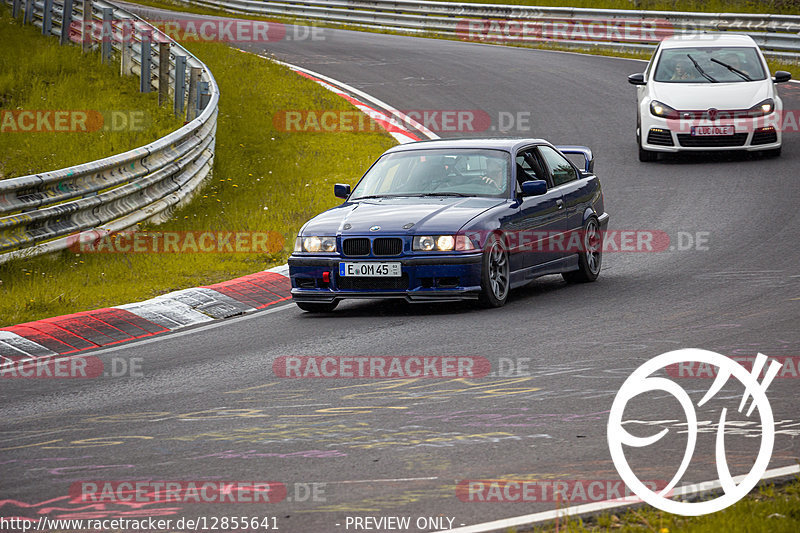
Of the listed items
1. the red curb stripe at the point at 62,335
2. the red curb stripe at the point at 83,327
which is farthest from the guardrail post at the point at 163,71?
the red curb stripe at the point at 62,335

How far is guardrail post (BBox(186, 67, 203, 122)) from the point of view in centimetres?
1759

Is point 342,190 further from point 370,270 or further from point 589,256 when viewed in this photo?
point 589,256

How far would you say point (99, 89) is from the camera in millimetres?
19844

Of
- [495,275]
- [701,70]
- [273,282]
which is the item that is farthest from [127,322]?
[701,70]

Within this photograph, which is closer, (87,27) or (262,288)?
(262,288)

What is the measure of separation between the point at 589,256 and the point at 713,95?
7199 millimetres

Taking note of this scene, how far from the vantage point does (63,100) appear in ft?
63.6

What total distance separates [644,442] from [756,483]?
784mm

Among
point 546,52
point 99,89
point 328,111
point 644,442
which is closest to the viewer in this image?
point 644,442

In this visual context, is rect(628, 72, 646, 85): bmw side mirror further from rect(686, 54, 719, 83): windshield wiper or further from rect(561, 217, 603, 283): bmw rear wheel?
rect(561, 217, 603, 283): bmw rear wheel

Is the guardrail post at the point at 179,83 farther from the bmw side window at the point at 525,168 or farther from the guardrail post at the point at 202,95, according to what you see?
the bmw side window at the point at 525,168

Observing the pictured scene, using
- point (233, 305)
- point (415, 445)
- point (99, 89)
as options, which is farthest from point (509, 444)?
point (99, 89)

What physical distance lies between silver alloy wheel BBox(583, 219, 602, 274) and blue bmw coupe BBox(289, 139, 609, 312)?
0.02 metres

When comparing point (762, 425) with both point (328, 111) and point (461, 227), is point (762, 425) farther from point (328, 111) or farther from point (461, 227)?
point (328, 111)
